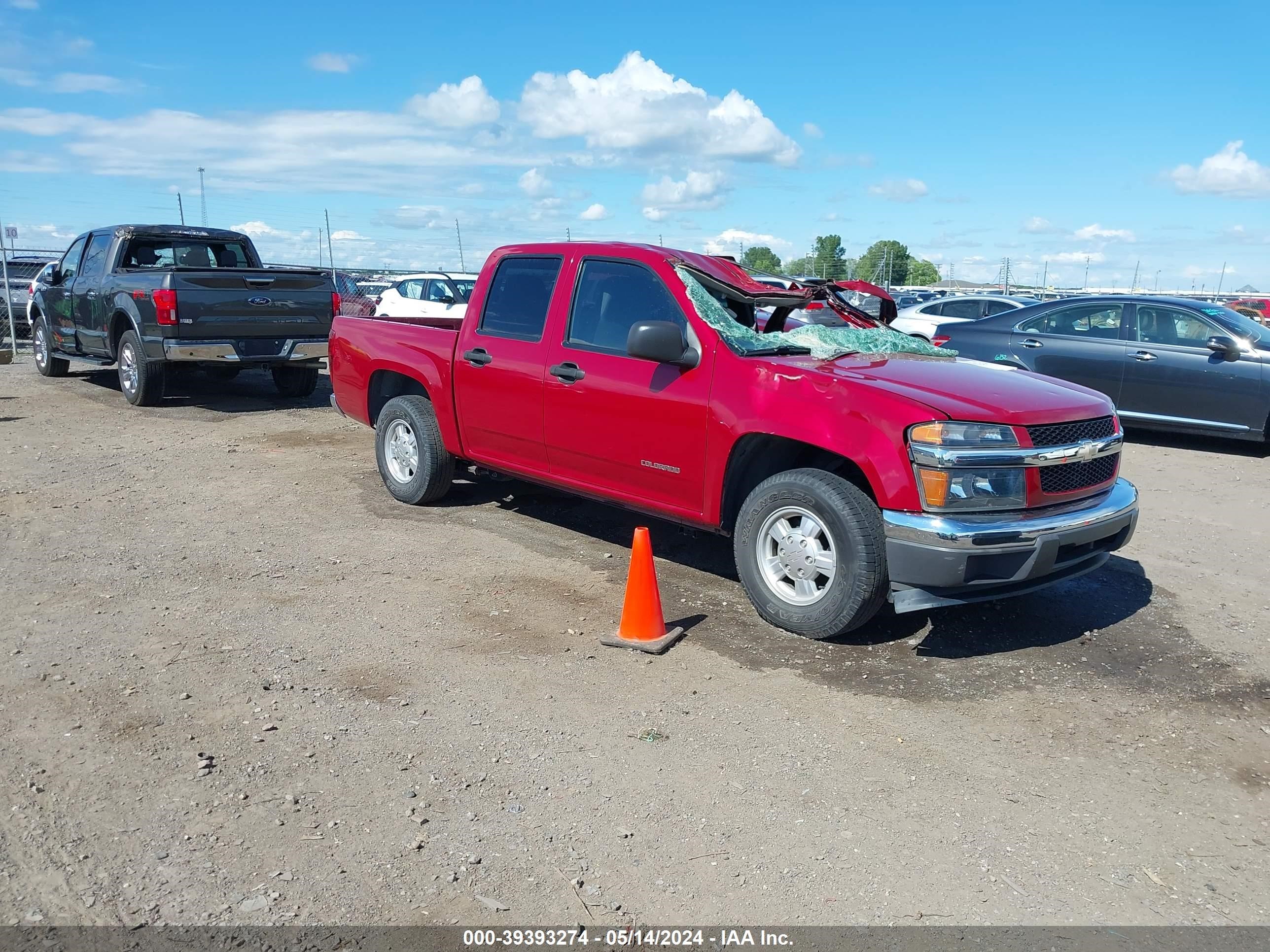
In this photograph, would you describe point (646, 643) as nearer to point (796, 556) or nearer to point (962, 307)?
point (796, 556)

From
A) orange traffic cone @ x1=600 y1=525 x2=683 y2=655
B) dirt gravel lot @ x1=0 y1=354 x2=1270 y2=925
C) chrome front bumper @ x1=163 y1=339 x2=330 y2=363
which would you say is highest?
chrome front bumper @ x1=163 y1=339 x2=330 y2=363

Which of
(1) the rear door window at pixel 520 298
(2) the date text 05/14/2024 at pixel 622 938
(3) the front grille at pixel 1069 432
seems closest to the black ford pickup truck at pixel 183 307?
(1) the rear door window at pixel 520 298

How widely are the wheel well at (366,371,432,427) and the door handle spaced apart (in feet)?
6.15

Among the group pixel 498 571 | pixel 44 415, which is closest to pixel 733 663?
pixel 498 571

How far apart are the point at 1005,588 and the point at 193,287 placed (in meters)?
9.38

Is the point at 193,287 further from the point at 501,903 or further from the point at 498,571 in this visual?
the point at 501,903

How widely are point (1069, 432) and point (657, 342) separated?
209 cm

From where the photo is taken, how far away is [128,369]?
1206 centimetres

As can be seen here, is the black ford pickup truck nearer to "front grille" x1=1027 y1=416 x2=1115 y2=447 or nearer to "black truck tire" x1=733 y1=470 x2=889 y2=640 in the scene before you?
"black truck tire" x1=733 y1=470 x2=889 y2=640

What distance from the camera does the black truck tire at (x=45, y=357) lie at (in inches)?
577

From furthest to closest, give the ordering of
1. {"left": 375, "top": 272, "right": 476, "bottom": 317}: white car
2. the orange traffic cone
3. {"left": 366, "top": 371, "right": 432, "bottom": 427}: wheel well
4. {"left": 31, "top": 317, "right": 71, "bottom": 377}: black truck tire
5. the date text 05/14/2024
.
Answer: {"left": 375, "top": 272, "right": 476, "bottom": 317}: white car < {"left": 31, "top": 317, "right": 71, "bottom": 377}: black truck tire < {"left": 366, "top": 371, "right": 432, "bottom": 427}: wheel well < the orange traffic cone < the date text 05/14/2024

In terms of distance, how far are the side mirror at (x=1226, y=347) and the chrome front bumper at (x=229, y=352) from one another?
30.0 feet

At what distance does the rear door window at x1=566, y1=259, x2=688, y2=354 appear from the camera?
5664 mm

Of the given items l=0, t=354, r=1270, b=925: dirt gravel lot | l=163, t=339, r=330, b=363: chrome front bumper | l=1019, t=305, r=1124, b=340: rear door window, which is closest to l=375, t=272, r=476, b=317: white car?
l=163, t=339, r=330, b=363: chrome front bumper
